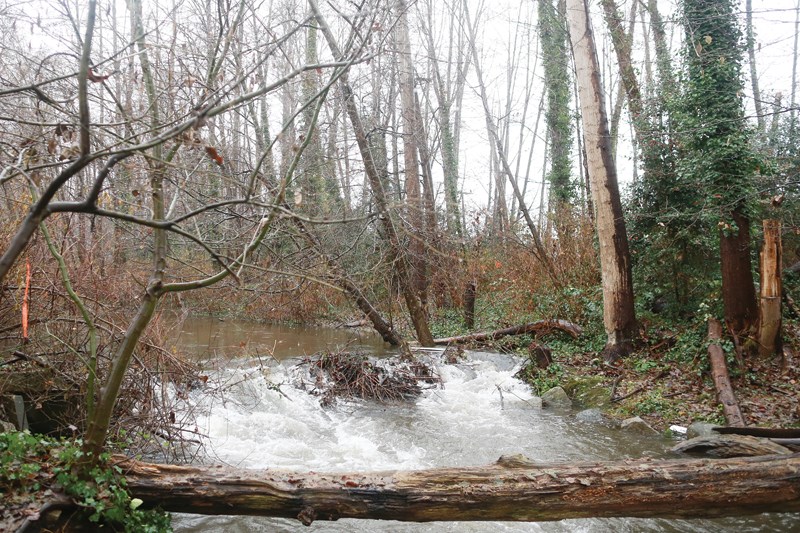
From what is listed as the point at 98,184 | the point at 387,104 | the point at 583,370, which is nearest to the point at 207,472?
the point at 98,184

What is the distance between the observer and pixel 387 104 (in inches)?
533

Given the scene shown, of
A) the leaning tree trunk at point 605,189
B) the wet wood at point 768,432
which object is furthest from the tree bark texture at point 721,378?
the leaning tree trunk at point 605,189

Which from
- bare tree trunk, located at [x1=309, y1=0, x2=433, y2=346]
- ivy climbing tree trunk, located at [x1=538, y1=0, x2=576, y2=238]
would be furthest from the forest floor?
ivy climbing tree trunk, located at [x1=538, y1=0, x2=576, y2=238]

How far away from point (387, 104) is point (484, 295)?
5601mm

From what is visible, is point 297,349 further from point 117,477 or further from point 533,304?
point 117,477

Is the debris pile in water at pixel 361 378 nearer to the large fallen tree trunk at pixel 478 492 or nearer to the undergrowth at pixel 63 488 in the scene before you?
the large fallen tree trunk at pixel 478 492

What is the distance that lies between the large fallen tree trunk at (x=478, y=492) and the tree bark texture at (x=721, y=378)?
10.00ft

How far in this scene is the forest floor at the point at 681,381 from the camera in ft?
24.2

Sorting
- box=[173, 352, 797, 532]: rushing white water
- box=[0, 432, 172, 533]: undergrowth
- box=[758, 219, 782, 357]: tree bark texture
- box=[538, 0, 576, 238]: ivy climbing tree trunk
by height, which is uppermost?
box=[538, 0, 576, 238]: ivy climbing tree trunk

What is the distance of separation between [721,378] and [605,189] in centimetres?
380

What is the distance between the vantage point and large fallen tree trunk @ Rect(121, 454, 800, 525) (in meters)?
3.94

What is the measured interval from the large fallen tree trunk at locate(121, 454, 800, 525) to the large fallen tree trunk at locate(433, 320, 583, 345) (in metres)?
7.66

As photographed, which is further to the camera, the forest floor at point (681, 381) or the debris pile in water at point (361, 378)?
the debris pile in water at point (361, 378)

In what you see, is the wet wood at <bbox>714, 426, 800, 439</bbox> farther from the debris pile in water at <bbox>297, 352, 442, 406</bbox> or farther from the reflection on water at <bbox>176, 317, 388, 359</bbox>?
the reflection on water at <bbox>176, 317, 388, 359</bbox>
